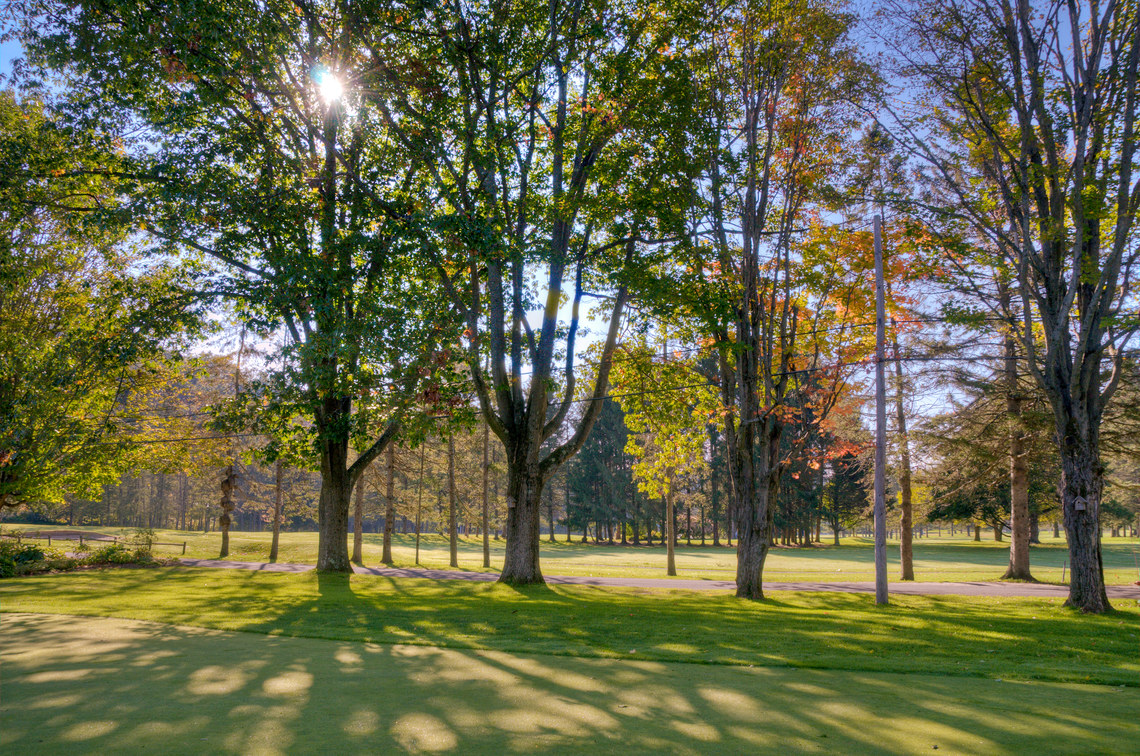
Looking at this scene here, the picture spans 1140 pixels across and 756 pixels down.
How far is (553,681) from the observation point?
229 inches

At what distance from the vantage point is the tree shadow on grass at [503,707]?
3.93 meters

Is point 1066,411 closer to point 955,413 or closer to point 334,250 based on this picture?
point 955,413

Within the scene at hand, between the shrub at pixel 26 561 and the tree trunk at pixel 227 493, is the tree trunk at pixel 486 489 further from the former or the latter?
the shrub at pixel 26 561

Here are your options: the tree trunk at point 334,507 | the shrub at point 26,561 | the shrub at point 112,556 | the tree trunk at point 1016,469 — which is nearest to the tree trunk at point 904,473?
the tree trunk at point 1016,469

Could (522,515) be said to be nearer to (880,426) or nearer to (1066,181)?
(880,426)

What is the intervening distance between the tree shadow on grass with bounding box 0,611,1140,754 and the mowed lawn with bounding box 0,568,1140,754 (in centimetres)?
2

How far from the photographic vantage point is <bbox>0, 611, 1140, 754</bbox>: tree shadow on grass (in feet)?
12.9

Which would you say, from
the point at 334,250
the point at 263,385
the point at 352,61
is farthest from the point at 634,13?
the point at 263,385

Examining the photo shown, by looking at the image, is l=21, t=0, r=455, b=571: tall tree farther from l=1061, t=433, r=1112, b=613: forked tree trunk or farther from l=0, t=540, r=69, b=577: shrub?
l=1061, t=433, r=1112, b=613: forked tree trunk

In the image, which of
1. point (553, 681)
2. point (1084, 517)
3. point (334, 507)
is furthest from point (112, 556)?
point (1084, 517)

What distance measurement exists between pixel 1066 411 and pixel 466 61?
48.7ft

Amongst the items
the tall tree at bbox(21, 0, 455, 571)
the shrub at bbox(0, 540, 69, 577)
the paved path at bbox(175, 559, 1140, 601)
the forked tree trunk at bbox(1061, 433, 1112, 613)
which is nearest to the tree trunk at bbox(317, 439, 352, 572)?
the paved path at bbox(175, 559, 1140, 601)

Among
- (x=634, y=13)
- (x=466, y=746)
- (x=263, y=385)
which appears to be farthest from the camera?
(x=634, y=13)

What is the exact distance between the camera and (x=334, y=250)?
13.7m
